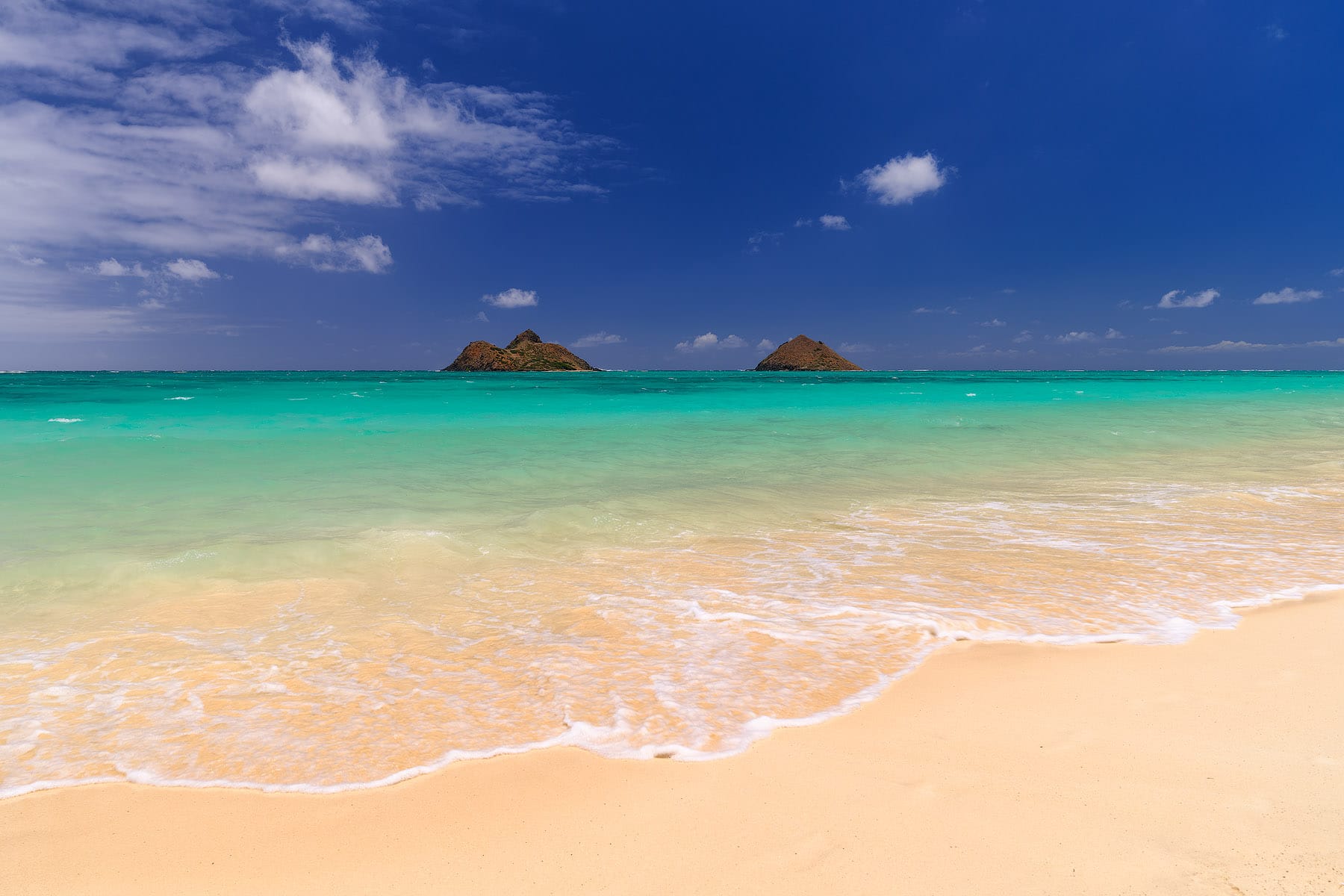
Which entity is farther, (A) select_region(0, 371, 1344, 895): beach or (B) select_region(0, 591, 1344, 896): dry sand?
(A) select_region(0, 371, 1344, 895): beach

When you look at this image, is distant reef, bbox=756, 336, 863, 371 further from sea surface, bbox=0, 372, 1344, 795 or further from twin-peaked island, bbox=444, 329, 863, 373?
sea surface, bbox=0, 372, 1344, 795

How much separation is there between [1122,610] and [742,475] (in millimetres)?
7206

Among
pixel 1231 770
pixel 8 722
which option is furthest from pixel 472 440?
pixel 1231 770

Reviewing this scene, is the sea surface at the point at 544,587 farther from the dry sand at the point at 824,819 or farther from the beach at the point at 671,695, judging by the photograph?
the dry sand at the point at 824,819

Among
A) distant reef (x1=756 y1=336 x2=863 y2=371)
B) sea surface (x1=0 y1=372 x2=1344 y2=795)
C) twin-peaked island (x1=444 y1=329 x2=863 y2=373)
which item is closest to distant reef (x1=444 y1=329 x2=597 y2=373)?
twin-peaked island (x1=444 y1=329 x2=863 y2=373)

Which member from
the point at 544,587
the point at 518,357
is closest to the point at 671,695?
the point at 544,587

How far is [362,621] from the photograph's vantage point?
474cm

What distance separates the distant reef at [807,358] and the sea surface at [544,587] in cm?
14153

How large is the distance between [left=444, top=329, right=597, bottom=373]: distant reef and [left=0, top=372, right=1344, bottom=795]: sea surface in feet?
401

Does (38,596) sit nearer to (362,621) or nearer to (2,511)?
(362,621)

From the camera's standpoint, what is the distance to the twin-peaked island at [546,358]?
133 metres

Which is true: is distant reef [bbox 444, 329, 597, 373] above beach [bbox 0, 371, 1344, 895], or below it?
above

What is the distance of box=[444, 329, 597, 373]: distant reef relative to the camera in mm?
Result: 132875

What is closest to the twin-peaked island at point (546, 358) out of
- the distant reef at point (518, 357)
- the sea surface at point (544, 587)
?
the distant reef at point (518, 357)
